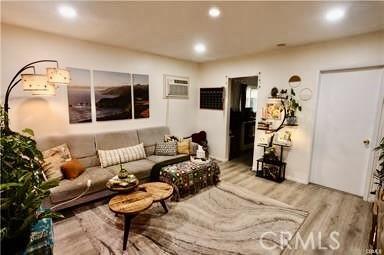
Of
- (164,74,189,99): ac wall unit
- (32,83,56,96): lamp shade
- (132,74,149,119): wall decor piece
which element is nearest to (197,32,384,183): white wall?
(164,74,189,99): ac wall unit

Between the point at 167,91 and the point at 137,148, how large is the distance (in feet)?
5.29

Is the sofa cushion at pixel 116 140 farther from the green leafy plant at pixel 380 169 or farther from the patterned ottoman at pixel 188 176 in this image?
the green leafy plant at pixel 380 169

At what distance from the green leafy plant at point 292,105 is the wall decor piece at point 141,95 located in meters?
2.89

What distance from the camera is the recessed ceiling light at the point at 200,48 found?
12.0 ft

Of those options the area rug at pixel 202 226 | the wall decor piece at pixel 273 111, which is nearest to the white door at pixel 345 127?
the wall decor piece at pixel 273 111

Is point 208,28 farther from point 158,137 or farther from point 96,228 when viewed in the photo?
point 96,228

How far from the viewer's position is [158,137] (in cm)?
434

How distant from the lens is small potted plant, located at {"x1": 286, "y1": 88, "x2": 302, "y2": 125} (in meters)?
3.64

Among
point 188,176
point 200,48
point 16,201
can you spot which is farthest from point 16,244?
point 200,48

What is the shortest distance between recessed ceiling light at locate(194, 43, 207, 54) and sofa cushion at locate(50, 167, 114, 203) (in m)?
2.70

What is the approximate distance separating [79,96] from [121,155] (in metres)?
1.25

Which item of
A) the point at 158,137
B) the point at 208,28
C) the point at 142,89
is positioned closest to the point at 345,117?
the point at 208,28

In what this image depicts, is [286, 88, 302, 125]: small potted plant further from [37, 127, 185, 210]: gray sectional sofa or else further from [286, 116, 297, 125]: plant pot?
[37, 127, 185, 210]: gray sectional sofa

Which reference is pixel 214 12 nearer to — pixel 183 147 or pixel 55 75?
pixel 55 75
